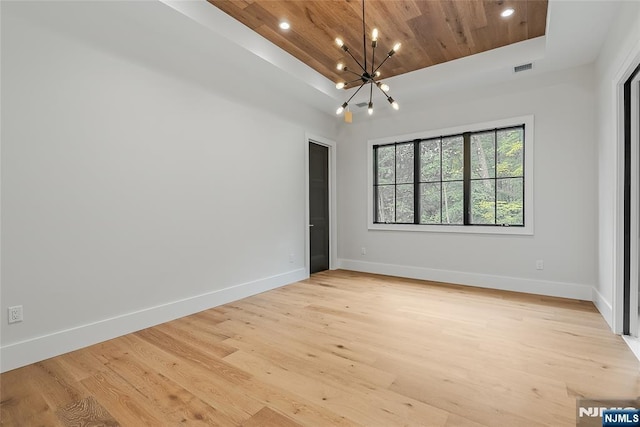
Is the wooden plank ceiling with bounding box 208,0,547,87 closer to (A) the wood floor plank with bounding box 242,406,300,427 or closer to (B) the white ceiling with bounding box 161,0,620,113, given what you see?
(B) the white ceiling with bounding box 161,0,620,113

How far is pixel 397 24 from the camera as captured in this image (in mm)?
3340

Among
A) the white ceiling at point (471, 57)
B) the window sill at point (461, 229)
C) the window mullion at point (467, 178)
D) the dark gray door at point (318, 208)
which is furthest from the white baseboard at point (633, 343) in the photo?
the dark gray door at point (318, 208)

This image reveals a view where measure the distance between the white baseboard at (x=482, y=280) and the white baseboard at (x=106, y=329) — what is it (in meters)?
2.32

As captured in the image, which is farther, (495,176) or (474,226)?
(474,226)

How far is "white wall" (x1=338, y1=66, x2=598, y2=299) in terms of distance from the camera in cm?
375

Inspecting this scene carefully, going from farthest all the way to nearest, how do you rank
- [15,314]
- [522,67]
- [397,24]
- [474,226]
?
[474,226], [522,67], [397,24], [15,314]

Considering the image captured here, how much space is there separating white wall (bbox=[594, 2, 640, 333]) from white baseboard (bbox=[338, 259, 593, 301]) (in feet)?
1.11

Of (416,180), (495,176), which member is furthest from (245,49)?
(495,176)

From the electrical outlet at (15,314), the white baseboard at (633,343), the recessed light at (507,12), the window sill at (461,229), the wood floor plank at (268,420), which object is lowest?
the wood floor plank at (268,420)

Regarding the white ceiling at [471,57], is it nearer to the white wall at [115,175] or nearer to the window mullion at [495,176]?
the white wall at [115,175]

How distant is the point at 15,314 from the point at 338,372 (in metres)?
2.38

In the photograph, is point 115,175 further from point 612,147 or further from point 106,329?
point 612,147

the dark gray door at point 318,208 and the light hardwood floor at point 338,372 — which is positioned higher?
the dark gray door at point 318,208

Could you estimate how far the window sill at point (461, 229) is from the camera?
4163 mm
